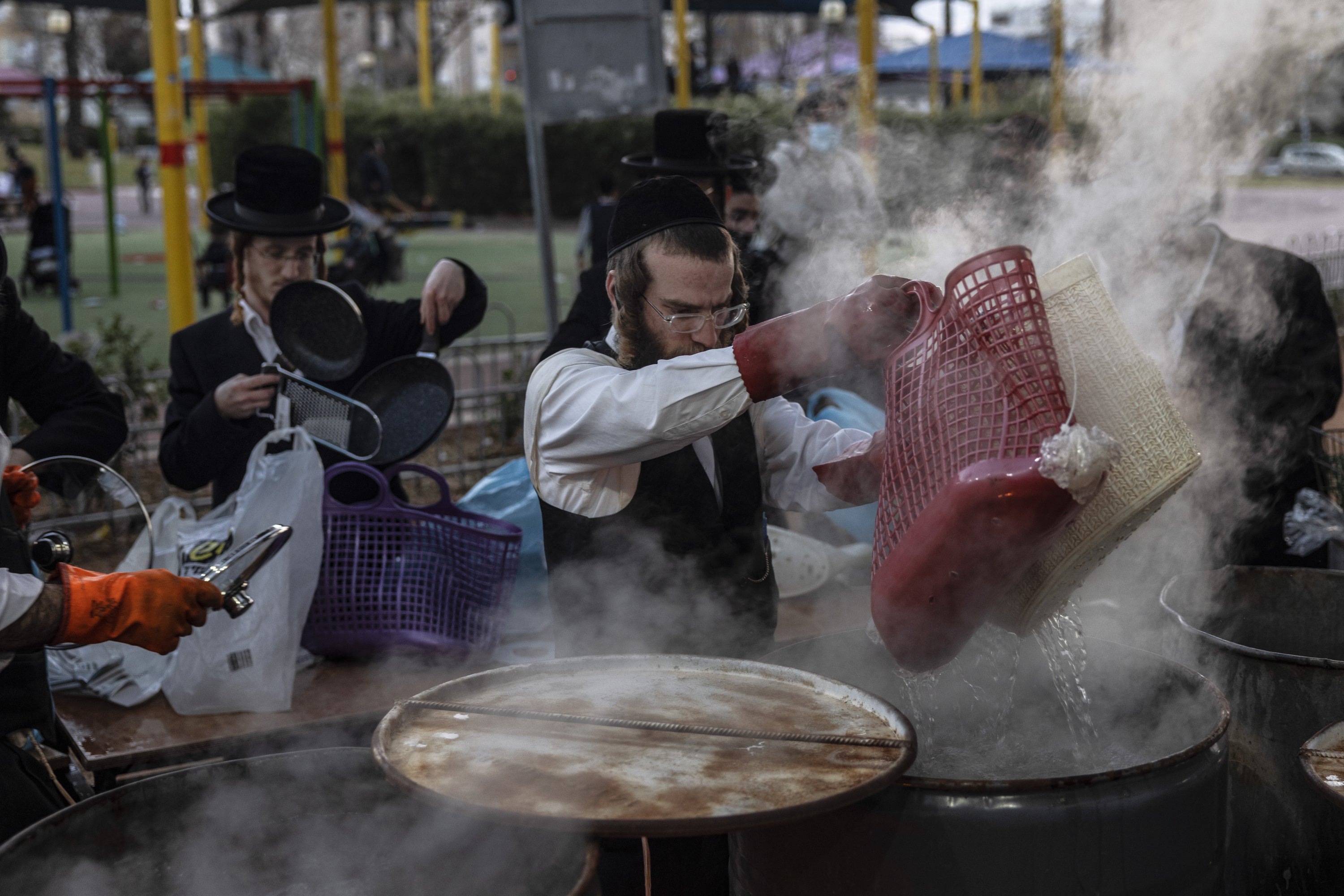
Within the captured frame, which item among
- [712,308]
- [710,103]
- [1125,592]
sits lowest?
[1125,592]

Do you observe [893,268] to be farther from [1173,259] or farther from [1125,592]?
[1125,592]

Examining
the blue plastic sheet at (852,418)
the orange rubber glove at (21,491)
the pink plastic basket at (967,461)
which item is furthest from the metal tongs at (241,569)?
the blue plastic sheet at (852,418)

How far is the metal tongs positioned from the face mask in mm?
4935

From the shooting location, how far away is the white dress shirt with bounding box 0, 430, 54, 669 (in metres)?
1.78

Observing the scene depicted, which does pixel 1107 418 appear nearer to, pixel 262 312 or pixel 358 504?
pixel 358 504

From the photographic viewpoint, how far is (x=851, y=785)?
5.12 feet

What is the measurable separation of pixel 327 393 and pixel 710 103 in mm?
20411

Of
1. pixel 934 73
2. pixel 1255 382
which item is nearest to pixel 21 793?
pixel 1255 382

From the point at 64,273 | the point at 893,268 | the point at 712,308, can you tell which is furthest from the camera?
the point at 64,273

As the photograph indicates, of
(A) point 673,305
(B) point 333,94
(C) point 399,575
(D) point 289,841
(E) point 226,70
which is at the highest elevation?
(E) point 226,70

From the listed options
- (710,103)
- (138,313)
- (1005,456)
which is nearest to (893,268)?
(1005,456)

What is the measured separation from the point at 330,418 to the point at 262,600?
525 millimetres

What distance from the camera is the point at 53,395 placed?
105 inches

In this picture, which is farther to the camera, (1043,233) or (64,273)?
(64,273)
